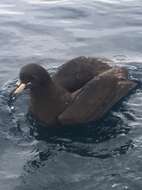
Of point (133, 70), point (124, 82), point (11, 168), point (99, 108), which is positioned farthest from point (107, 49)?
point (11, 168)

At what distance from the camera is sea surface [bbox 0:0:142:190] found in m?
8.52

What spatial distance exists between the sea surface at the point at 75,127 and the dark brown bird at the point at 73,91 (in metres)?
0.20

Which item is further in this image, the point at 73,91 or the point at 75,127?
the point at 73,91

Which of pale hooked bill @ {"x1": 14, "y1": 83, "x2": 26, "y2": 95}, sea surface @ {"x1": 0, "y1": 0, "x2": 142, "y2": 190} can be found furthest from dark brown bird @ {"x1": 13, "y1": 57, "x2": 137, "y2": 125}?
sea surface @ {"x1": 0, "y1": 0, "x2": 142, "y2": 190}

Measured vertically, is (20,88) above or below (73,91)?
above

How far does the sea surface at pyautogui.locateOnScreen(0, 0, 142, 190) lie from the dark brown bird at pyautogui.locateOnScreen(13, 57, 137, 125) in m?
0.20

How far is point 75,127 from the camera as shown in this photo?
9.99 metres

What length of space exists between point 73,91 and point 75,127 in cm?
97

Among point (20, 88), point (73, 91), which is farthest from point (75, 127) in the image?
point (20, 88)

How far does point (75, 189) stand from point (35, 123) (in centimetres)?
223

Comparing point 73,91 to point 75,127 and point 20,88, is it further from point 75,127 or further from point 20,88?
point 20,88

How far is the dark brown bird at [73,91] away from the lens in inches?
390

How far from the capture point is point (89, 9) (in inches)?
640

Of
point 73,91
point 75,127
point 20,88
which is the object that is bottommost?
point 75,127
